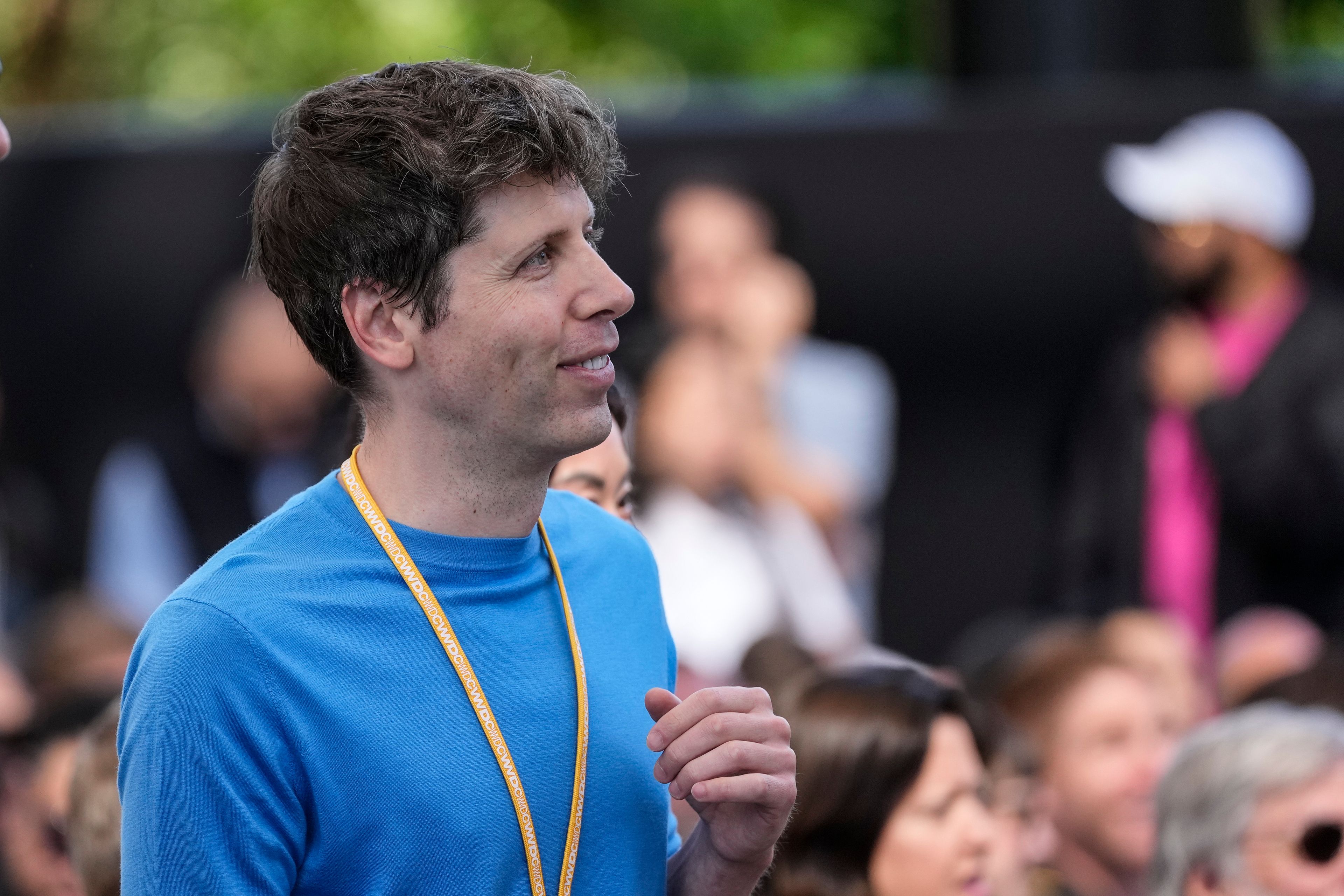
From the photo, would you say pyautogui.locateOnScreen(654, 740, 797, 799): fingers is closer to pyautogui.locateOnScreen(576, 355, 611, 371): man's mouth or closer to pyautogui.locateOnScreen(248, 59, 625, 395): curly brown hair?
pyautogui.locateOnScreen(576, 355, 611, 371): man's mouth

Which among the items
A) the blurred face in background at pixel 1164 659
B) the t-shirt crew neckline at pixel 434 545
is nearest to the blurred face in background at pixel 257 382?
the blurred face in background at pixel 1164 659

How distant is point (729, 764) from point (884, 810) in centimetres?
131

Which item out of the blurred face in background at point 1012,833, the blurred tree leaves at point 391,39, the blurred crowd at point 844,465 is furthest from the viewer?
the blurred tree leaves at point 391,39

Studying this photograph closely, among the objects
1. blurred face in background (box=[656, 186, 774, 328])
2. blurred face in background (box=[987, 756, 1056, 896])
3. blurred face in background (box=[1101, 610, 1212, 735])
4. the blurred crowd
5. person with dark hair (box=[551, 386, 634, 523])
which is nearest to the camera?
person with dark hair (box=[551, 386, 634, 523])

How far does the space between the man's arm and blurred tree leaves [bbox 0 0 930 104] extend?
11.8 m

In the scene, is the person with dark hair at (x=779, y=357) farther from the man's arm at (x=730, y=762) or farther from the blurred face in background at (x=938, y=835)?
the man's arm at (x=730, y=762)

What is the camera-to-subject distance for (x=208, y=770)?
59.1 inches

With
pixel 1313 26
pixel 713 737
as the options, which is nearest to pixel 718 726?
pixel 713 737

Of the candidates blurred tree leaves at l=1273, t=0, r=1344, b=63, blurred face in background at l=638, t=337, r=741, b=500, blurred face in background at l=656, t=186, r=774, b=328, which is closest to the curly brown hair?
blurred face in background at l=638, t=337, r=741, b=500

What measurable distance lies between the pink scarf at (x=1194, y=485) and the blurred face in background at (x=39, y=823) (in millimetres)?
4036

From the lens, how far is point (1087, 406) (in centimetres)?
615

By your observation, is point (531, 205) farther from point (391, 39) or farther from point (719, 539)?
point (391, 39)

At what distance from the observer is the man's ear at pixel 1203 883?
2.79 meters

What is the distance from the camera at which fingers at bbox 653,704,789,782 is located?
1.62m
